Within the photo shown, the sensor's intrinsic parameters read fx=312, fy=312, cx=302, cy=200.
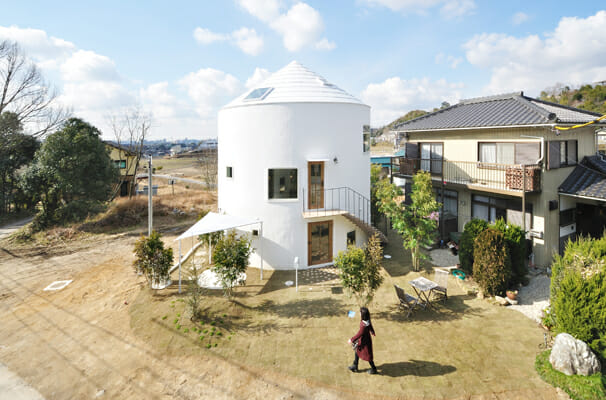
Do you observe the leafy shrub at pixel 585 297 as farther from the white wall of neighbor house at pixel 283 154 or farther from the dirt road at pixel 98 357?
the white wall of neighbor house at pixel 283 154

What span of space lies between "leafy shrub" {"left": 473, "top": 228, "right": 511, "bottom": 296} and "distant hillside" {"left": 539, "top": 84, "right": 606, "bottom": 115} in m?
37.9

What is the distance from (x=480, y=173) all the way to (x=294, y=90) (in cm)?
942

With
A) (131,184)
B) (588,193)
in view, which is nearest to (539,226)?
(588,193)

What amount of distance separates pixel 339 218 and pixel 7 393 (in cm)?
1119

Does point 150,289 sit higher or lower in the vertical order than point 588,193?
lower

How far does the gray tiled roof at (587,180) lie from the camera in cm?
1189

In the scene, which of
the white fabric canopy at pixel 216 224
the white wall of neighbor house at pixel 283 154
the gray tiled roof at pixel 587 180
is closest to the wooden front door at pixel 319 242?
the white wall of neighbor house at pixel 283 154

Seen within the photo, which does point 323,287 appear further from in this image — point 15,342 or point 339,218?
point 15,342

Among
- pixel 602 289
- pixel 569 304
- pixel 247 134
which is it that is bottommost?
pixel 569 304

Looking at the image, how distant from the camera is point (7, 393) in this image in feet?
21.8

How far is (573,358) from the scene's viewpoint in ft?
21.6

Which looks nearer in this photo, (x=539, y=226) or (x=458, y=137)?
(x=539, y=226)

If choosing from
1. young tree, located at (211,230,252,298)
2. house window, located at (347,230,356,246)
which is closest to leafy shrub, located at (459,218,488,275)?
house window, located at (347,230,356,246)

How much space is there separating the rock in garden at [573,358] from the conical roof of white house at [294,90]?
10.7 metres
